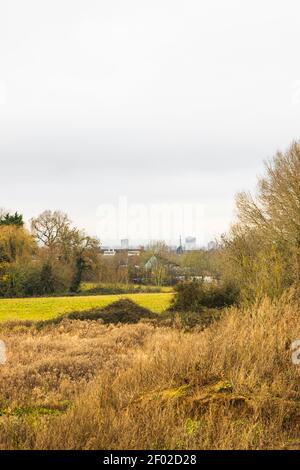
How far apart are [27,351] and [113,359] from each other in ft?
11.3

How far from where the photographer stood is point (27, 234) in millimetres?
55062

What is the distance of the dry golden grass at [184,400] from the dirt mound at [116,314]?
44.4 feet

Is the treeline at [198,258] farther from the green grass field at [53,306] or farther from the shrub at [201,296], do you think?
the green grass field at [53,306]

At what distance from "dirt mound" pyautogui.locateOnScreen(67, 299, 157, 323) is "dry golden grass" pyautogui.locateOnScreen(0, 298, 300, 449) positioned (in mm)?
13548

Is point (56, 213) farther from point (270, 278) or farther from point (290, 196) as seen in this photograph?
point (270, 278)

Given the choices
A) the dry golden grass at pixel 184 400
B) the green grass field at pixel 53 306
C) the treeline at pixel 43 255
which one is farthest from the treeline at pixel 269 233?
the treeline at pixel 43 255

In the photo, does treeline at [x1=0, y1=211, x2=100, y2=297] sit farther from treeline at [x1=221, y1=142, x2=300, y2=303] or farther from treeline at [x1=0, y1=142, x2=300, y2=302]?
treeline at [x1=221, y1=142, x2=300, y2=303]

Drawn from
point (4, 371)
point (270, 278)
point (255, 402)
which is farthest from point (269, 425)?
point (270, 278)

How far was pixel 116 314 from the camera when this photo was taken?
26125mm

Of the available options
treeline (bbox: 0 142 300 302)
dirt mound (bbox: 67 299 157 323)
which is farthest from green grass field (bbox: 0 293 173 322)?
dirt mound (bbox: 67 299 157 323)

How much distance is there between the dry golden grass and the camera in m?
5.15

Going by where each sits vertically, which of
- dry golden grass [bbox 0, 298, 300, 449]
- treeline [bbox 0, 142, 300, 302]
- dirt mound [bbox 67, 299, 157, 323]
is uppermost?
treeline [bbox 0, 142, 300, 302]

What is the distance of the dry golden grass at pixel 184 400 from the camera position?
515cm

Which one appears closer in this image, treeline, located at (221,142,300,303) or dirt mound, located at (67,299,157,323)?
treeline, located at (221,142,300,303)
